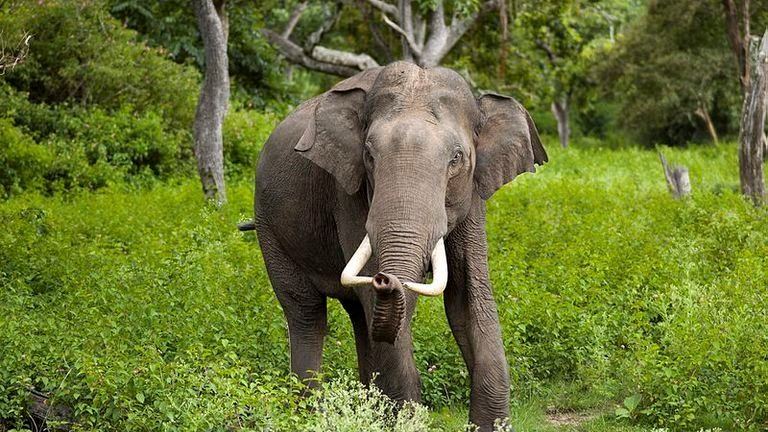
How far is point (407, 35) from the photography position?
2311 cm

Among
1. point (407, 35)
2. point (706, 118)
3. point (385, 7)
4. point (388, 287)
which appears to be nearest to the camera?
point (388, 287)

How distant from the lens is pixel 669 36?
34438 mm

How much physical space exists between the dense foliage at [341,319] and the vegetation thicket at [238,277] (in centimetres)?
2

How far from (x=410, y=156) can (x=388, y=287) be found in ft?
2.86

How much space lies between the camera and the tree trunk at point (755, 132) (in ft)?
52.0

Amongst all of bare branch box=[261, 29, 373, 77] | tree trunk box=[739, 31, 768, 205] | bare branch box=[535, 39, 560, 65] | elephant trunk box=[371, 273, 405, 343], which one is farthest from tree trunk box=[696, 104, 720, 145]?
elephant trunk box=[371, 273, 405, 343]

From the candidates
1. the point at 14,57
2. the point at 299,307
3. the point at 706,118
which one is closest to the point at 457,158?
the point at 299,307

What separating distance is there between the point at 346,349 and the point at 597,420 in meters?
1.91

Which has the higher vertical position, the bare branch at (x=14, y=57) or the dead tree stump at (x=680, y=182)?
the bare branch at (x=14, y=57)

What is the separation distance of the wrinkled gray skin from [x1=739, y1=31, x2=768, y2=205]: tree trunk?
9156 millimetres

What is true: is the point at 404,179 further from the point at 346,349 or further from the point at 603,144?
the point at 603,144

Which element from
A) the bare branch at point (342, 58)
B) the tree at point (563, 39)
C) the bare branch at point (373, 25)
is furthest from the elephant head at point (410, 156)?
the bare branch at point (373, 25)

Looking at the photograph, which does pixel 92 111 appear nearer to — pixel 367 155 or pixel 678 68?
pixel 367 155

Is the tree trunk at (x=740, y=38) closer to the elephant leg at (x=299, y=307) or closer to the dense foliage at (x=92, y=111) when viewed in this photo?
the dense foliage at (x=92, y=111)
